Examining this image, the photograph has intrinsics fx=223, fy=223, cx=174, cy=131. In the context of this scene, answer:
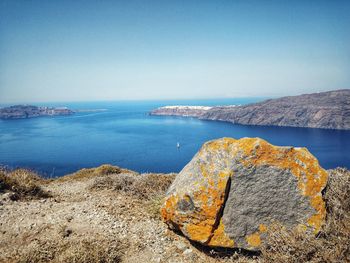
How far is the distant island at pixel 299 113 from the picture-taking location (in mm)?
131500

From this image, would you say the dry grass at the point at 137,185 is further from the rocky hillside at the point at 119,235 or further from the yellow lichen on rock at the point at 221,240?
the yellow lichen on rock at the point at 221,240

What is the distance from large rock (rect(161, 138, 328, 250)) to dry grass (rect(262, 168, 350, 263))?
0.71 feet

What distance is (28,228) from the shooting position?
4.97 meters

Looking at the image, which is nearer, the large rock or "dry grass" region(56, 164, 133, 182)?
the large rock

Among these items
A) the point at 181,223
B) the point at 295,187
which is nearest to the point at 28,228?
the point at 181,223

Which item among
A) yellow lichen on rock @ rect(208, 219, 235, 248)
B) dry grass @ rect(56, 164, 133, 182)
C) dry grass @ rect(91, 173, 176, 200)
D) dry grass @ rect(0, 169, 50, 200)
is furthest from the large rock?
dry grass @ rect(56, 164, 133, 182)

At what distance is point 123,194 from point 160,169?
162 ft

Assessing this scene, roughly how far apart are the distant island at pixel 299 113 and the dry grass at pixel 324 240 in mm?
146025

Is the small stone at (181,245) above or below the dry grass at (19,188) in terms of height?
below

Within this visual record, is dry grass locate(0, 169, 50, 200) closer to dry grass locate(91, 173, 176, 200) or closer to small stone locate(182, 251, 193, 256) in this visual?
dry grass locate(91, 173, 176, 200)

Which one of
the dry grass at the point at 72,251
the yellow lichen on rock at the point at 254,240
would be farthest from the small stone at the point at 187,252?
the dry grass at the point at 72,251

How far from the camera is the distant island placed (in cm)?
13150

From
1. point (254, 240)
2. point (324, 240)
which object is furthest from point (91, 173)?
point (324, 240)

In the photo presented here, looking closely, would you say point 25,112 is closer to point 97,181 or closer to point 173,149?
point 173,149
